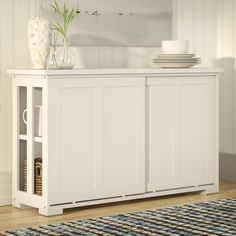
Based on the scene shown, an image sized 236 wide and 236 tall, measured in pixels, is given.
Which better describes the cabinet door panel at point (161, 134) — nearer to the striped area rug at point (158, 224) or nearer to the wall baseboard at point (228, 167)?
the striped area rug at point (158, 224)

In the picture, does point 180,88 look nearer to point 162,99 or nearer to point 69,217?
point 162,99

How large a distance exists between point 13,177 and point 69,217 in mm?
555

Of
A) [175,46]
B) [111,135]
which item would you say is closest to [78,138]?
[111,135]

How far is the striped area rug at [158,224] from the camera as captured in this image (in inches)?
168

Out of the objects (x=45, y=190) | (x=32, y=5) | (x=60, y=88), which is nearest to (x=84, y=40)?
(x=32, y=5)

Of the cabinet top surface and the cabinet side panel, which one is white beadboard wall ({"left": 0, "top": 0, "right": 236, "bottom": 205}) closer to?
the cabinet top surface

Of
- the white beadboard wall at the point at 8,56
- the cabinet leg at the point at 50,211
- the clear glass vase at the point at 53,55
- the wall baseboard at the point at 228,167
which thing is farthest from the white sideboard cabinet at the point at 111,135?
the wall baseboard at the point at 228,167

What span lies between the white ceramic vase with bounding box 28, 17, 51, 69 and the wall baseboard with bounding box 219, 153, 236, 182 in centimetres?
197

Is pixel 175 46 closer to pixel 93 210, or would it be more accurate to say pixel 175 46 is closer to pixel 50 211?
pixel 93 210

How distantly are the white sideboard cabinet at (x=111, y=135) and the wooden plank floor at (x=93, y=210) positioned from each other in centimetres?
5

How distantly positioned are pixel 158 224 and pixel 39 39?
1.39m

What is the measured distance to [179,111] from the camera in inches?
211

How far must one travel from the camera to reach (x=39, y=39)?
4.91m

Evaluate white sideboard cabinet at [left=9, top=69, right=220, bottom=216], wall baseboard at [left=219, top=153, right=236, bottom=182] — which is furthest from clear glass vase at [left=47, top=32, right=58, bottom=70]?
wall baseboard at [left=219, top=153, right=236, bottom=182]
